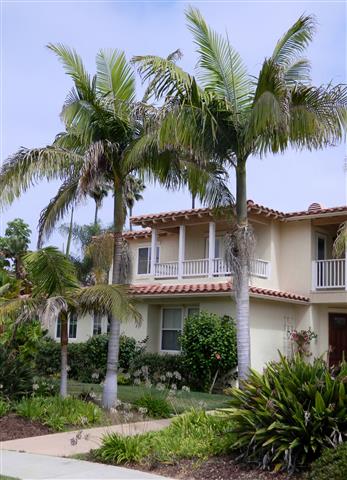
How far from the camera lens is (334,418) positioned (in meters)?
7.96

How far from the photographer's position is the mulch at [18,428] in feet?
36.6

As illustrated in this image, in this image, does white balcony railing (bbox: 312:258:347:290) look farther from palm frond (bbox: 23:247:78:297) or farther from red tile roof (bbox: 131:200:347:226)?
palm frond (bbox: 23:247:78:297)

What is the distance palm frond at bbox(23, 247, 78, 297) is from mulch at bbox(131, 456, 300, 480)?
520 cm

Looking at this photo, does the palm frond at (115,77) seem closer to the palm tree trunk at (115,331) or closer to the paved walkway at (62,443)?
the palm tree trunk at (115,331)

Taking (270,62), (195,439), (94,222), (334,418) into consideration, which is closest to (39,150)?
(270,62)

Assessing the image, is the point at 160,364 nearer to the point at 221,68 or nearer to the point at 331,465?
the point at 221,68

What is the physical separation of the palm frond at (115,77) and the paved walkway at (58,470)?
8010 mm

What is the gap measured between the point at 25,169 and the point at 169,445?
6.67 metres

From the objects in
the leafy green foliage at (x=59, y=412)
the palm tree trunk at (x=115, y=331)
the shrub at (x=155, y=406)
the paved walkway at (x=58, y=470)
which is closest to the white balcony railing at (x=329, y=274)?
the palm tree trunk at (x=115, y=331)

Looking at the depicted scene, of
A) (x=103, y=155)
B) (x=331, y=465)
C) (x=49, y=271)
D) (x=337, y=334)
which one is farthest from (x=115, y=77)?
(x=337, y=334)

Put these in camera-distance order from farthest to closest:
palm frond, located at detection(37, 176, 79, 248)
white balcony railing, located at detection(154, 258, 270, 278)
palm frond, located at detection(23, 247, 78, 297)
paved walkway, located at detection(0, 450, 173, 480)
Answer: white balcony railing, located at detection(154, 258, 270, 278)
palm frond, located at detection(37, 176, 79, 248)
palm frond, located at detection(23, 247, 78, 297)
paved walkway, located at detection(0, 450, 173, 480)

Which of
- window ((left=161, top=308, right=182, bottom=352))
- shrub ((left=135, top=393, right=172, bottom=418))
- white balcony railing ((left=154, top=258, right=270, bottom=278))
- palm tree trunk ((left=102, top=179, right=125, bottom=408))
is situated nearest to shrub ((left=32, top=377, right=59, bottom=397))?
palm tree trunk ((left=102, top=179, right=125, bottom=408))

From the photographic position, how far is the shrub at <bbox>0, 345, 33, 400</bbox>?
13094mm

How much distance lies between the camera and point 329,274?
21.9 m
